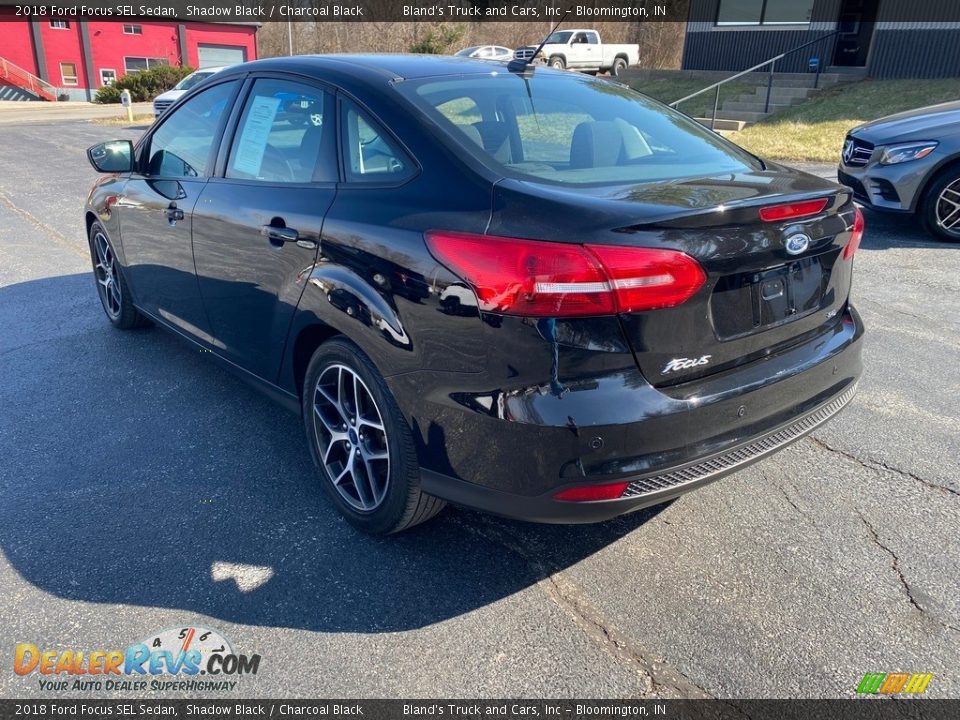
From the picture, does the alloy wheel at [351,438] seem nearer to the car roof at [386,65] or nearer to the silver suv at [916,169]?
the car roof at [386,65]

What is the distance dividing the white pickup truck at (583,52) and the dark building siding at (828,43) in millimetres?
7738

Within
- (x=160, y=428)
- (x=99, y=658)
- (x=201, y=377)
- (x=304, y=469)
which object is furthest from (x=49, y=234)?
(x=99, y=658)

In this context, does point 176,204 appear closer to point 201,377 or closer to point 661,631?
point 201,377

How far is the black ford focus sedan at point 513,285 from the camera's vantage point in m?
2.13

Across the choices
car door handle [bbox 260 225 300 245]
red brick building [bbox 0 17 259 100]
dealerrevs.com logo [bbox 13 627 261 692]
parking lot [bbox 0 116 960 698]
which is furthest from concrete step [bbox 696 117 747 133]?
red brick building [bbox 0 17 259 100]

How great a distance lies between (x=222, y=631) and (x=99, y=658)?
366 millimetres

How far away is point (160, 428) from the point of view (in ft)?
12.2

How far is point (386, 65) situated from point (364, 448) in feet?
5.20

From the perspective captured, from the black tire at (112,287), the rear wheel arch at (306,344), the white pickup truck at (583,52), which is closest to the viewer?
the rear wheel arch at (306,344)

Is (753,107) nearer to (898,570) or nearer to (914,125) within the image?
(914,125)

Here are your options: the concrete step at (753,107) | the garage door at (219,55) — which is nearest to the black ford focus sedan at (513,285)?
the concrete step at (753,107)

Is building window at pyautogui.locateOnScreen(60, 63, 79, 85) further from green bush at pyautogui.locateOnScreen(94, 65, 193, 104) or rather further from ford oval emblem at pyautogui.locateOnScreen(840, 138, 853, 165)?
ford oval emblem at pyautogui.locateOnScreen(840, 138, 853, 165)

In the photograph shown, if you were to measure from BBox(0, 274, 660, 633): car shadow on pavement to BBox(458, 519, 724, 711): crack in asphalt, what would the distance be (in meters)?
0.02

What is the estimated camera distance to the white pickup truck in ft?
94.9
